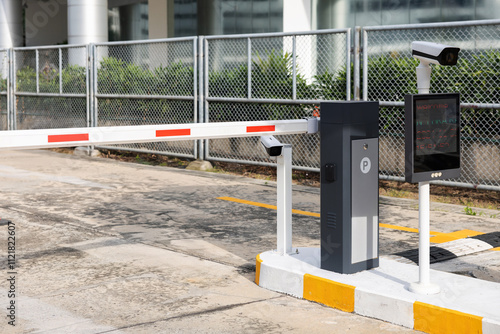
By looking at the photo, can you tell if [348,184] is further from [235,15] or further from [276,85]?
[235,15]

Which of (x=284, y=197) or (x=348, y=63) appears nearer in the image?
(x=284, y=197)

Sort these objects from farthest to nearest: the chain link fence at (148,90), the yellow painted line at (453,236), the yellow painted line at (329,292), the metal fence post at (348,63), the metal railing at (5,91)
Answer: the metal railing at (5,91)
the chain link fence at (148,90)
the metal fence post at (348,63)
the yellow painted line at (453,236)
the yellow painted line at (329,292)

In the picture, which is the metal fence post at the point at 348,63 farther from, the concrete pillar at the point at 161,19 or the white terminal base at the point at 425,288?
the concrete pillar at the point at 161,19

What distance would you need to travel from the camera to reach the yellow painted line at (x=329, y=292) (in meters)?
5.22

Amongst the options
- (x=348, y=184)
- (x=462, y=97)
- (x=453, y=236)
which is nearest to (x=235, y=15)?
(x=462, y=97)

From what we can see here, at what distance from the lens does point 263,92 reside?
12.1 m

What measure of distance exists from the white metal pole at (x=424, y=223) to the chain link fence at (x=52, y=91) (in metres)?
11.0

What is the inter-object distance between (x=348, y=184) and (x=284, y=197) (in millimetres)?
735

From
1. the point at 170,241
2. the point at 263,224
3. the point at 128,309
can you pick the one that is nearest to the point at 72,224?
the point at 170,241

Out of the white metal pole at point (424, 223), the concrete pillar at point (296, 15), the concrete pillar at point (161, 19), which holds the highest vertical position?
the concrete pillar at point (161, 19)

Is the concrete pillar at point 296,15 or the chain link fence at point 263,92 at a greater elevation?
the concrete pillar at point 296,15

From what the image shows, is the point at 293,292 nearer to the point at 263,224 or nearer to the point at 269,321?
the point at 269,321

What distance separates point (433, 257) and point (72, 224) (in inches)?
156

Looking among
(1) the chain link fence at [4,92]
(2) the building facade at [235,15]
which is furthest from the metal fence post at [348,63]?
(1) the chain link fence at [4,92]
